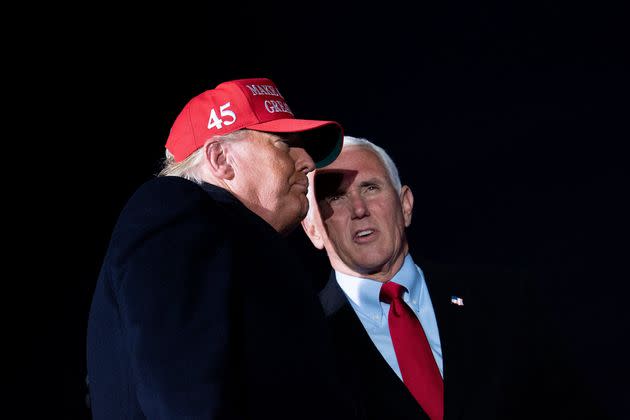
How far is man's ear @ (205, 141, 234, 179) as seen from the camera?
3.90 feet

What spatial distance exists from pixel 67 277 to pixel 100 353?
0.97 m

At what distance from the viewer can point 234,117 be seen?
1.27m

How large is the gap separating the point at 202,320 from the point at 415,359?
81 centimetres

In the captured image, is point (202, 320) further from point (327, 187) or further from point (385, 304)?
point (327, 187)

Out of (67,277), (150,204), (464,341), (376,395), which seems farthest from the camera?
(67,277)

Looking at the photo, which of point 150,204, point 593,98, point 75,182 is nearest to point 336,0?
point 593,98

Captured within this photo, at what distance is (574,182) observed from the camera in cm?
238

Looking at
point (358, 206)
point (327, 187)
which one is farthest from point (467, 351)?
point (327, 187)

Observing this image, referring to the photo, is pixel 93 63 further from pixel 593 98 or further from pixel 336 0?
pixel 593 98

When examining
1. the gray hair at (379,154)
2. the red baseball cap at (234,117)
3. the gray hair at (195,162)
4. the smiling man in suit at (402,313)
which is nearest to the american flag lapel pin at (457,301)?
the smiling man in suit at (402,313)

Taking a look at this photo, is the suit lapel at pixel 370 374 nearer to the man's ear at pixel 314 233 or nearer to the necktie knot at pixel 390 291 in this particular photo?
the necktie knot at pixel 390 291

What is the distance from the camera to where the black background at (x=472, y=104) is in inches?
89.1

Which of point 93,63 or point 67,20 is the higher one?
point 67,20

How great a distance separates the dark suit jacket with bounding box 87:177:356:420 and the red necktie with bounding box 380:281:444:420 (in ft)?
1.97
